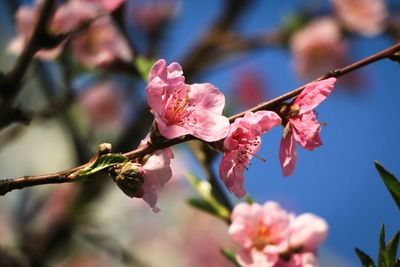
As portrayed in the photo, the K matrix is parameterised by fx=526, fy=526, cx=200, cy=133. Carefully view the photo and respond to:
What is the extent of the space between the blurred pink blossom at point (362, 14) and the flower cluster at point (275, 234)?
132cm

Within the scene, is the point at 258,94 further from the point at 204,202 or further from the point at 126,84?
the point at 204,202

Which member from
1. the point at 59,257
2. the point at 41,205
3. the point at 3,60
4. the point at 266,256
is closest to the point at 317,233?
the point at 266,256

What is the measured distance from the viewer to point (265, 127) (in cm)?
50

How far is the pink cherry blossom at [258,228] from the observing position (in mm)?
702

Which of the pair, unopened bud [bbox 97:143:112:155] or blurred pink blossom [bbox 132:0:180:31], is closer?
unopened bud [bbox 97:143:112:155]

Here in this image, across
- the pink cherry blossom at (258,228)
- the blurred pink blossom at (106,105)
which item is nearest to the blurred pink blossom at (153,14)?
the blurred pink blossom at (106,105)

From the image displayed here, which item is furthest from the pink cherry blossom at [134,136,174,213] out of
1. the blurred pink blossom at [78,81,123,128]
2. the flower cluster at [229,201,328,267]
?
the blurred pink blossom at [78,81,123,128]

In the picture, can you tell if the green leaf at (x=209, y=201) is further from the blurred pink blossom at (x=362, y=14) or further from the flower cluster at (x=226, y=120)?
the blurred pink blossom at (x=362, y=14)

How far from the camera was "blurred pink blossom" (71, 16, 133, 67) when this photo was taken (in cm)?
115

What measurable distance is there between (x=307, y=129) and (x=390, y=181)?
4.8 inches

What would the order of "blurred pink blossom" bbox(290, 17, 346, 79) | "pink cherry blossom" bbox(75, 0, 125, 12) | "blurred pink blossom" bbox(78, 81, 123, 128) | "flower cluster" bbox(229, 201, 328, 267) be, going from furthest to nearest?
"blurred pink blossom" bbox(78, 81, 123, 128)
"blurred pink blossom" bbox(290, 17, 346, 79)
"pink cherry blossom" bbox(75, 0, 125, 12)
"flower cluster" bbox(229, 201, 328, 267)

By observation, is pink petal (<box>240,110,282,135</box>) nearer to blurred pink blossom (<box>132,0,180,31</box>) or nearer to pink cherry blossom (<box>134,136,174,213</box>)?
pink cherry blossom (<box>134,136,174,213</box>)

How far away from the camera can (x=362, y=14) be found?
1913 mm

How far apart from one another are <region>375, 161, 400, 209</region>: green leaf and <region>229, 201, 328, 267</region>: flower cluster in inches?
5.9
